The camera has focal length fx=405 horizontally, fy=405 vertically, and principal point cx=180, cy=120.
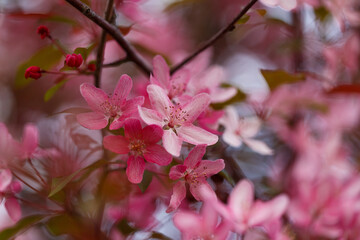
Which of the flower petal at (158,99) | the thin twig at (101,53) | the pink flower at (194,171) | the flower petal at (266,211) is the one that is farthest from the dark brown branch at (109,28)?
the flower petal at (266,211)

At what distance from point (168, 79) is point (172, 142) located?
0.51 ft

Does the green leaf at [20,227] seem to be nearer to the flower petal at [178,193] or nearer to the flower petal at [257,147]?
the flower petal at [178,193]

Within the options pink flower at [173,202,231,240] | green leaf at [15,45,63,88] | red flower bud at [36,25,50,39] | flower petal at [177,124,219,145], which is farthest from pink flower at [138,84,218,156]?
green leaf at [15,45,63,88]

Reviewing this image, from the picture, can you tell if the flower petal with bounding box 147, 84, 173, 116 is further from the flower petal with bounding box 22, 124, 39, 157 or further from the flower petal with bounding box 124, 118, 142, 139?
the flower petal with bounding box 22, 124, 39, 157

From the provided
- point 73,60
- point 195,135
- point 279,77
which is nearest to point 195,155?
point 195,135

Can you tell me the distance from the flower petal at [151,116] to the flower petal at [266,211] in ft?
0.65

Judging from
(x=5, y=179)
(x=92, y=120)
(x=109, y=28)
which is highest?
(x=109, y=28)

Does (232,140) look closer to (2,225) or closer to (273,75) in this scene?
(273,75)

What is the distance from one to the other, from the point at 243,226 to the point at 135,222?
34 cm

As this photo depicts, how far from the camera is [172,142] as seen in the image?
60 centimetres

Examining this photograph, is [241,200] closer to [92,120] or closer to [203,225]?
[203,225]

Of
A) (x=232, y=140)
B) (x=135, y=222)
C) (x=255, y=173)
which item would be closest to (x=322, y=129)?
(x=255, y=173)

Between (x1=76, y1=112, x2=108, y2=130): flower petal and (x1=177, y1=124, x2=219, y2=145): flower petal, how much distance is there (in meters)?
0.12

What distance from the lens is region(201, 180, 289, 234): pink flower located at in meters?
0.59
